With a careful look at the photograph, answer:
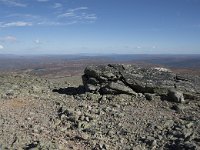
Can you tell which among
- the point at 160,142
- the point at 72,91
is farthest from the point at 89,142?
the point at 72,91

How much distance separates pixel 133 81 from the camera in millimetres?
21812

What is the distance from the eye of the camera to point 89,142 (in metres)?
14.3

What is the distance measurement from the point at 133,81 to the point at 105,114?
4.86 meters

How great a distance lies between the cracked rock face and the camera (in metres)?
21.2

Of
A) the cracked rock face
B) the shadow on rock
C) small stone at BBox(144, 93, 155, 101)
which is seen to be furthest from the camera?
the shadow on rock

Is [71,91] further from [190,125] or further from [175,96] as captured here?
[190,125]

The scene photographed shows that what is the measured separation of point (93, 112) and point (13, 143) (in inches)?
205

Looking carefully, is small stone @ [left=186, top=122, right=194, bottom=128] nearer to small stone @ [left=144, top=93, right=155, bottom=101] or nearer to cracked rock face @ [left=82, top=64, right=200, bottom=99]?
cracked rock face @ [left=82, top=64, right=200, bottom=99]

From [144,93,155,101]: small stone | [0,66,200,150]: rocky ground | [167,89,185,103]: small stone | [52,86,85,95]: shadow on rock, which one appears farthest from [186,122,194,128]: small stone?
[52,86,85,95]: shadow on rock

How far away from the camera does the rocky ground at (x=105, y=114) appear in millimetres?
14211

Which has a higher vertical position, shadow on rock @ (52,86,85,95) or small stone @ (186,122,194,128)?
shadow on rock @ (52,86,85,95)

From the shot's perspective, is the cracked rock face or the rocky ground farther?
the cracked rock face

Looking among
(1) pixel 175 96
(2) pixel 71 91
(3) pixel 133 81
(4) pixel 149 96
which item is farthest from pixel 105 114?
(2) pixel 71 91

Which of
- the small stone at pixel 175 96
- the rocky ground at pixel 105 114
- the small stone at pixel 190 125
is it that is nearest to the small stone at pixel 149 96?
the rocky ground at pixel 105 114
